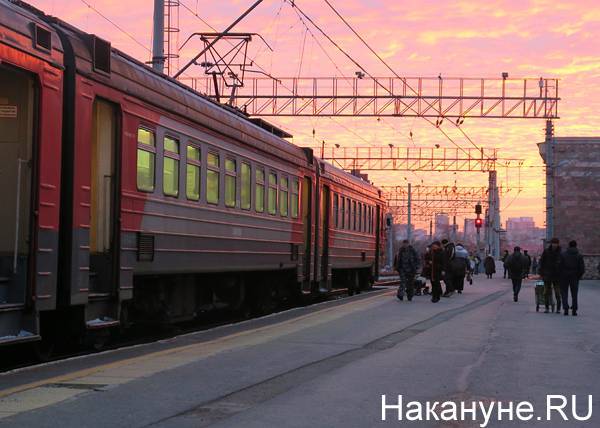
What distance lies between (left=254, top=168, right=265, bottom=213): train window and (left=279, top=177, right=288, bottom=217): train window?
1152 millimetres

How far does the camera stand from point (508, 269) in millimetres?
24047

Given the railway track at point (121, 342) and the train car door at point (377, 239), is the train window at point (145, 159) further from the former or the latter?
the train car door at point (377, 239)

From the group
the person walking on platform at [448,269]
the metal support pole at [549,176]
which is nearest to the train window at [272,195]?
the person walking on platform at [448,269]

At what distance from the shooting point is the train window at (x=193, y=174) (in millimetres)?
12312

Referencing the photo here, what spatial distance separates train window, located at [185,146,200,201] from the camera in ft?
40.4

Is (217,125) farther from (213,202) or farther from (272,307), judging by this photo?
(272,307)

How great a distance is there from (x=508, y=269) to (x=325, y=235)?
19.5 feet

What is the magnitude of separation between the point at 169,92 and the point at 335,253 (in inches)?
429

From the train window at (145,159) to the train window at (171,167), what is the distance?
0.40 meters

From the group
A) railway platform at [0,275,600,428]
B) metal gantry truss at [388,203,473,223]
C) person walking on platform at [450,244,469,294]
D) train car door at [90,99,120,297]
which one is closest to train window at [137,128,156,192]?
train car door at [90,99,120,297]

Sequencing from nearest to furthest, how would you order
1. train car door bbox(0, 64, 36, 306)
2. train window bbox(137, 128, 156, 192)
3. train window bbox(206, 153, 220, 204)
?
train car door bbox(0, 64, 36, 306)
train window bbox(137, 128, 156, 192)
train window bbox(206, 153, 220, 204)

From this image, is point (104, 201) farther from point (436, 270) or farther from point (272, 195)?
point (436, 270)

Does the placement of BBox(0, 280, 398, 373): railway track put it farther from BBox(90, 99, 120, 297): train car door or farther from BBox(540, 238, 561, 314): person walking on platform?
BBox(540, 238, 561, 314): person walking on platform

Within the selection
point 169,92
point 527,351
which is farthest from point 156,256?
point 527,351
